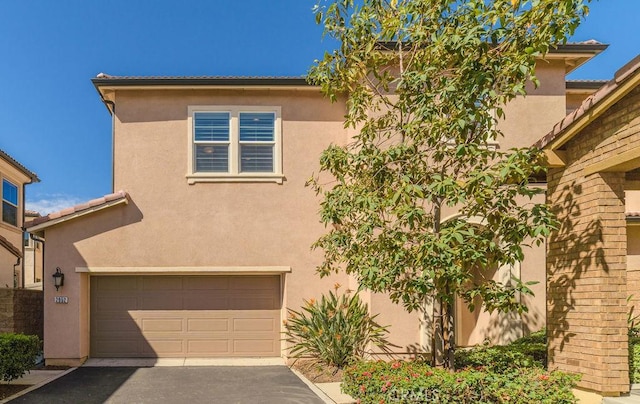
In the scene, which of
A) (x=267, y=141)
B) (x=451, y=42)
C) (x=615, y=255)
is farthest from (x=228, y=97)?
(x=615, y=255)

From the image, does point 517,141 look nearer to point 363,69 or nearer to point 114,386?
point 363,69

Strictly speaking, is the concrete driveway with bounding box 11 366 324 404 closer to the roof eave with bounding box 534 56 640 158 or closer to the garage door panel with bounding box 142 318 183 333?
the garage door panel with bounding box 142 318 183 333

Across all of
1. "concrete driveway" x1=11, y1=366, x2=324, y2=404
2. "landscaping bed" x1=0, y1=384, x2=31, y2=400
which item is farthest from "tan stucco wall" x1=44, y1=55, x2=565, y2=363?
"landscaping bed" x1=0, y1=384, x2=31, y2=400

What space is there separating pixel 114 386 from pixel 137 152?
5.40 m

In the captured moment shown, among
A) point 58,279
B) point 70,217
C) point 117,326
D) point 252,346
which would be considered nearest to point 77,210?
point 70,217

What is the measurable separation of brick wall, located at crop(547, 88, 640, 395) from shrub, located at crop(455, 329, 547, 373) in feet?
1.63

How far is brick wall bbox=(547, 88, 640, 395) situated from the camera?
6.96m

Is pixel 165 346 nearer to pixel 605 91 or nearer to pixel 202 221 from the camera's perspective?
pixel 202 221

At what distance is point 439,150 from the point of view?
25.1 ft

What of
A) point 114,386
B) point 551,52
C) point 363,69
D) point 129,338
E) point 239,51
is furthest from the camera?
point 239,51

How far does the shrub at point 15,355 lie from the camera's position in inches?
349

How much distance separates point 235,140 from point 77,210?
3964 millimetres

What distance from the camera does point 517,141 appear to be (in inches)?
464

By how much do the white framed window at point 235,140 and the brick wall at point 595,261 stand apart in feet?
22.3
